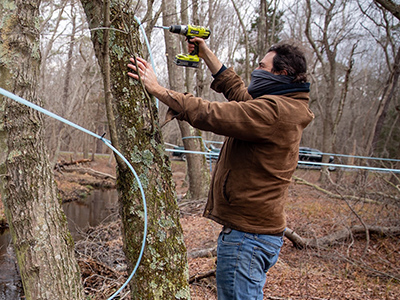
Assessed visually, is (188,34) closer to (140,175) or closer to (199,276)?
(140,175)

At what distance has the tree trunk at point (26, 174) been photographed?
1843 millimetres

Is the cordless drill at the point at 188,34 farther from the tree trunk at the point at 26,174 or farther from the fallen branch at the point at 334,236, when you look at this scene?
the fallen branch at the point at 334,236

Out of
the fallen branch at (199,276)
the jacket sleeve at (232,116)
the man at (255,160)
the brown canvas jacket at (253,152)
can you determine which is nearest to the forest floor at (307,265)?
the fallen branch at (199,276)

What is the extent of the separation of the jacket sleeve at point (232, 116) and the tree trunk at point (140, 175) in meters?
0.24

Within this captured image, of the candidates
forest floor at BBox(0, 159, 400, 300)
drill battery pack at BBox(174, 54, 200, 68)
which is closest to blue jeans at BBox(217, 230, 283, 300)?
drill battery pack at BBox(174, 54, 200, 68)

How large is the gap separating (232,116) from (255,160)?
0.32 metres

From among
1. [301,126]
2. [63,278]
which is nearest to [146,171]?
[63,278]

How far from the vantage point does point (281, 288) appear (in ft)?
12.5

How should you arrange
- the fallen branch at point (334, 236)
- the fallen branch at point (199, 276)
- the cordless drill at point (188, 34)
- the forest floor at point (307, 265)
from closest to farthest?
the cordless drill at point (188, 34) → the fallen branch at point (199, 276) → the forest floor at point (307, 265) → the fallen branch at point (334, 236)

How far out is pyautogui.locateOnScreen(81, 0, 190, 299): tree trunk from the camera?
74.5 inches

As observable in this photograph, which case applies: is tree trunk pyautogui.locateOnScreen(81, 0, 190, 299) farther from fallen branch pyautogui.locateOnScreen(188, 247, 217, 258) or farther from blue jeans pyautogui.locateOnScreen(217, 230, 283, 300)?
fallen branch pyautogui.locateOnScreen(188, 247, 217, 258)

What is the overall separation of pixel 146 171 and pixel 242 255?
731 millimetres

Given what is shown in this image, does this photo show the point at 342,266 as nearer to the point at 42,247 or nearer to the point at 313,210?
the point at 313,210

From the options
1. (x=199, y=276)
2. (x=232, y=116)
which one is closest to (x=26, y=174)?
(x=232, y=116)
